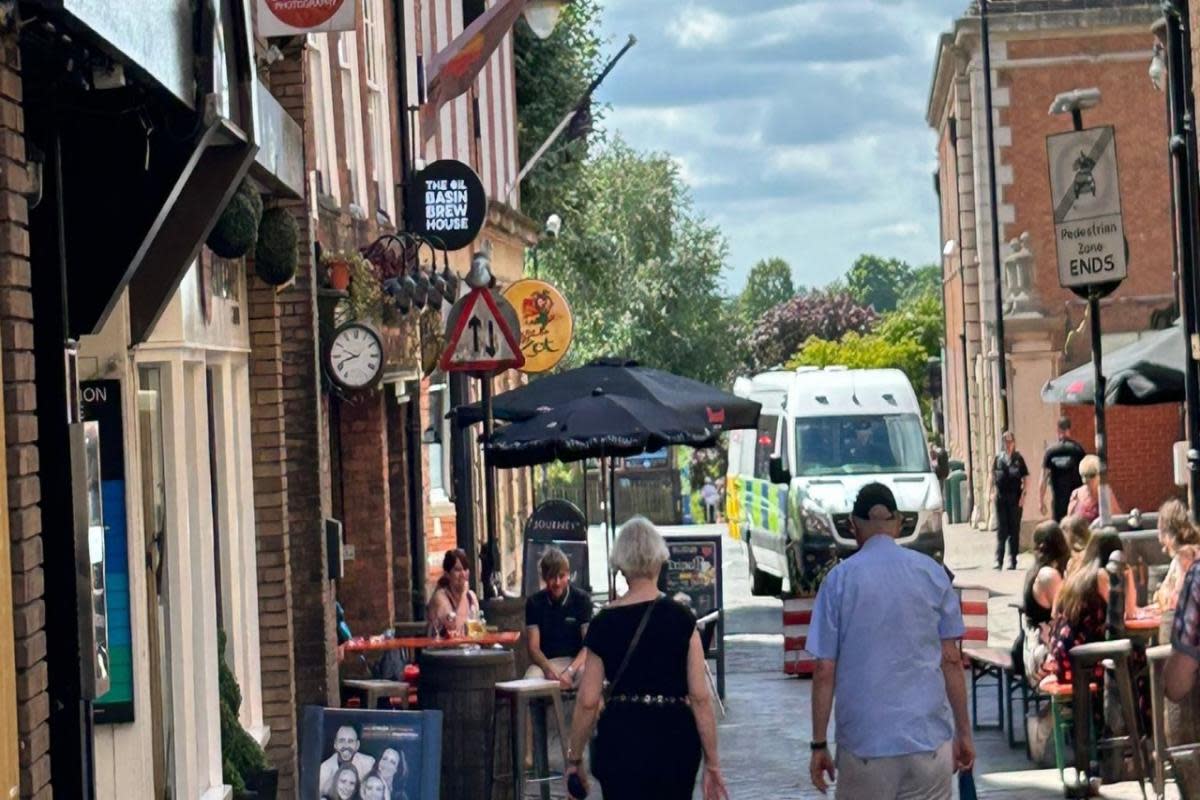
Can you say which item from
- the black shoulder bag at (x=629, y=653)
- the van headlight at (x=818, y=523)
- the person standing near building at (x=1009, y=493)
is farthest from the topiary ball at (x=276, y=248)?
the person standing near building at (x=1009, y=493)

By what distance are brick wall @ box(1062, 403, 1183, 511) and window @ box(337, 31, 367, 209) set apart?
21221 millimetres

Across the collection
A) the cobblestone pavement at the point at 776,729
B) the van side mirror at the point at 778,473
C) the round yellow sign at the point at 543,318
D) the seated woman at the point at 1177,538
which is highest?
the round yellow sign at the point at 543,318

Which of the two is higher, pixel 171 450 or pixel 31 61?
pixel 31 61

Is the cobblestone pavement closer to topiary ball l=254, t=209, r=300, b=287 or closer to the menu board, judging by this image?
the menu board

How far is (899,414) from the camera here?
94.6ft

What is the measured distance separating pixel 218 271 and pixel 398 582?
918cm

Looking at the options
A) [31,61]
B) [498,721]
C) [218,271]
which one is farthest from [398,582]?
[31,61]

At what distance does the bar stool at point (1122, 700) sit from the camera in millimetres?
12672

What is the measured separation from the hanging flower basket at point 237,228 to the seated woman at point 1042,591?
552 cm

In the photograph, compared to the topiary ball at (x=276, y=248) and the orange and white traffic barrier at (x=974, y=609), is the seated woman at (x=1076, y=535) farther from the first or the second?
the topiary ball at (x=276, y=248)

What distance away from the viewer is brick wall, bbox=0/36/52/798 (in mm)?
6246

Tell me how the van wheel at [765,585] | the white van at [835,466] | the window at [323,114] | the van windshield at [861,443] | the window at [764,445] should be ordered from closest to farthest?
the window at [323,114] → the white van at [835,466] → the van windshield at [861,443] → the window at [764,445] → the van wheel at [765,585]

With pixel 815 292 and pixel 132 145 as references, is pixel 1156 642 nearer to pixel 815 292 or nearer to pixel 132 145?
pixel 132 145

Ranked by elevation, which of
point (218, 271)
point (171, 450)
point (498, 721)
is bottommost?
point (498, 721)
